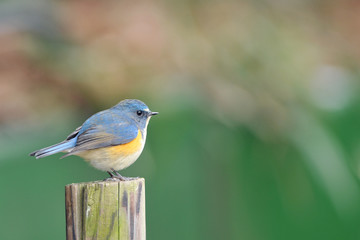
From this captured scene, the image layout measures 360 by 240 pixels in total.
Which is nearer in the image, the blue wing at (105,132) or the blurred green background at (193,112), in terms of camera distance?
the blue wing at (105,132)

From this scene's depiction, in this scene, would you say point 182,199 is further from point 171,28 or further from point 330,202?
point 171,28

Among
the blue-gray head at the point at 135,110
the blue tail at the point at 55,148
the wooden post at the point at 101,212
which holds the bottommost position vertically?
the wooden post at the point at 101,212

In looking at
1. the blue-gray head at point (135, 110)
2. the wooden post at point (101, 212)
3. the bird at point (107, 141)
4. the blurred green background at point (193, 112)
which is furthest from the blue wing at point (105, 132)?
the blurred green background at point (193, 112)

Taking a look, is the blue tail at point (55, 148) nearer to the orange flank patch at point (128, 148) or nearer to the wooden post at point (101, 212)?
the orange flank patch at point (128, 148)

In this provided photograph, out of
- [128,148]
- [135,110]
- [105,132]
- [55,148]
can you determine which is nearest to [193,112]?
[135,110]

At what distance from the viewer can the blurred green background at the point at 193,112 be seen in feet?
21.2

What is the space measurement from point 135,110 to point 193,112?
1861mm

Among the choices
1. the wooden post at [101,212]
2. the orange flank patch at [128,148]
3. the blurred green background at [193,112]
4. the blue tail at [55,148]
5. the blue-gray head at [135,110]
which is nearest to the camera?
the wooden post at [101,212]

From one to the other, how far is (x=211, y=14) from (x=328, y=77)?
1781mm

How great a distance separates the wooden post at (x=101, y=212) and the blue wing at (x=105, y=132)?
0.77 meters

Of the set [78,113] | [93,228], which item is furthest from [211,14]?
[93,228]

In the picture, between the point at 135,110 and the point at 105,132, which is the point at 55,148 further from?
the point at 135,110

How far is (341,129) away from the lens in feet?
21.8

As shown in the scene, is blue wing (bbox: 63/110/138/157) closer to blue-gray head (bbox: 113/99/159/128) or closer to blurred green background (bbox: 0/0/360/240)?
blue-gray head (bbox: 113/99/159/128)
